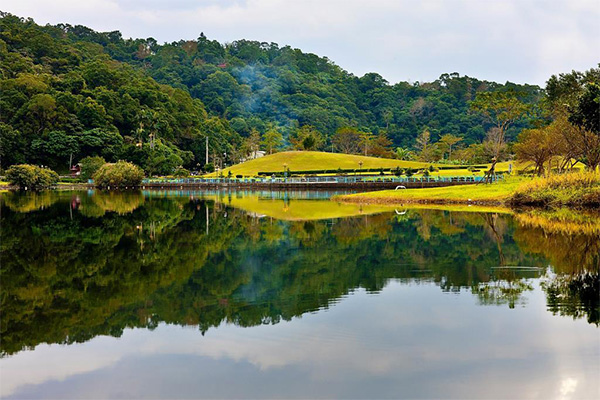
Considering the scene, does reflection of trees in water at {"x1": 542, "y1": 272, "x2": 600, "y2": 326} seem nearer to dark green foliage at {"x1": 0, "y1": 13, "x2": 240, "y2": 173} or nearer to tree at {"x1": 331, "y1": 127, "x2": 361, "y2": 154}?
dark green foliage at {"x1": 0, "y1": 13, "x2": 240, "y2": 173}

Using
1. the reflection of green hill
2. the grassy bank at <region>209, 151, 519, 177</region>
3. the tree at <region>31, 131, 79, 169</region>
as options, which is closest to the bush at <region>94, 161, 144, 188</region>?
the grassy bank at <region>209, 151, 519, 177</region>

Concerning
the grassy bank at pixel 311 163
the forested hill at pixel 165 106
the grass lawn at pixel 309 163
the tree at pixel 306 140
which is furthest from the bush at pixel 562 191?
the tree at pixel 306 140

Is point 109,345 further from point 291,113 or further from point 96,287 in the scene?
point 291,113

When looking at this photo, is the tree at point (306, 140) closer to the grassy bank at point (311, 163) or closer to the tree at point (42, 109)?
the grassy bank at point (311, 163)

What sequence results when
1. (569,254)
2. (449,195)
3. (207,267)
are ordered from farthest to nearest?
(449,195) < (569,254) < (207,267)

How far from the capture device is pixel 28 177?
2945 inches

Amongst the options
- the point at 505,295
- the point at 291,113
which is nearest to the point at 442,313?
the point at 505,295

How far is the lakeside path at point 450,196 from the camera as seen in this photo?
41656mm

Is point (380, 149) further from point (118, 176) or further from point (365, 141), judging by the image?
point (118, 176)

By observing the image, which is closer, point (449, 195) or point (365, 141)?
point (449, 195)

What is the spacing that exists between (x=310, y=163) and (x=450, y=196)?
59.7 metres

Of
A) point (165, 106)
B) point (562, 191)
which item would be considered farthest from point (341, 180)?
point (165, 106)

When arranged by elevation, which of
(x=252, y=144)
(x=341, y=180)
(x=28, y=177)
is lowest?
(x=341, y=180)

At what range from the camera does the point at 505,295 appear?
40.5ft
